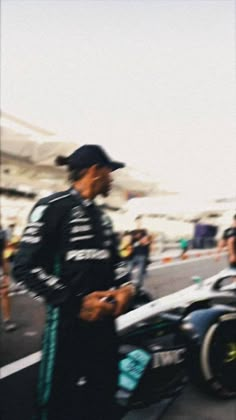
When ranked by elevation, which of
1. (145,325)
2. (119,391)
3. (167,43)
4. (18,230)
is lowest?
(119,391)

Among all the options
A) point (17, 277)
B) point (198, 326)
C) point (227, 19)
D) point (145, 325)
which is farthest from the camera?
point (198, 326)

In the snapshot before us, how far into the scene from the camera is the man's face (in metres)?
1.42

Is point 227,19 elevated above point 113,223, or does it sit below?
above

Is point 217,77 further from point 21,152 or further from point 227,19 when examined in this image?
point 21,152

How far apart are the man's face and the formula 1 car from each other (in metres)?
0.60

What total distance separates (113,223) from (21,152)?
3.67ft

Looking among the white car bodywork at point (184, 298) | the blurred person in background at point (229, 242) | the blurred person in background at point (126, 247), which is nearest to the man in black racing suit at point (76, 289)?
the blurred person in background at point (126, 247)

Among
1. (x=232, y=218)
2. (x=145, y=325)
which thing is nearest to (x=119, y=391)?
(x=145, y=325)

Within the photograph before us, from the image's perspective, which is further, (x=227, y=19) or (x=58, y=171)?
(x=58, y=171)

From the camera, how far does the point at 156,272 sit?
1909 mm

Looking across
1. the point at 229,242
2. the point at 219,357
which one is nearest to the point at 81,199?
the point at 229,242

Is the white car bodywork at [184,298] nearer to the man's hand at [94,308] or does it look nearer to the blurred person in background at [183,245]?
the blurred person in background at [183,245]

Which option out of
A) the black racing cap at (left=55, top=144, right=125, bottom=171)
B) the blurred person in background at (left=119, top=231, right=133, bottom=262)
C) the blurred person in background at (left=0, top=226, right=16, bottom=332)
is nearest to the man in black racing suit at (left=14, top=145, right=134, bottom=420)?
the black racing cap at (left=55, top=144, right=125, bottom=171)

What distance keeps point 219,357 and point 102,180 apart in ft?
3.79
